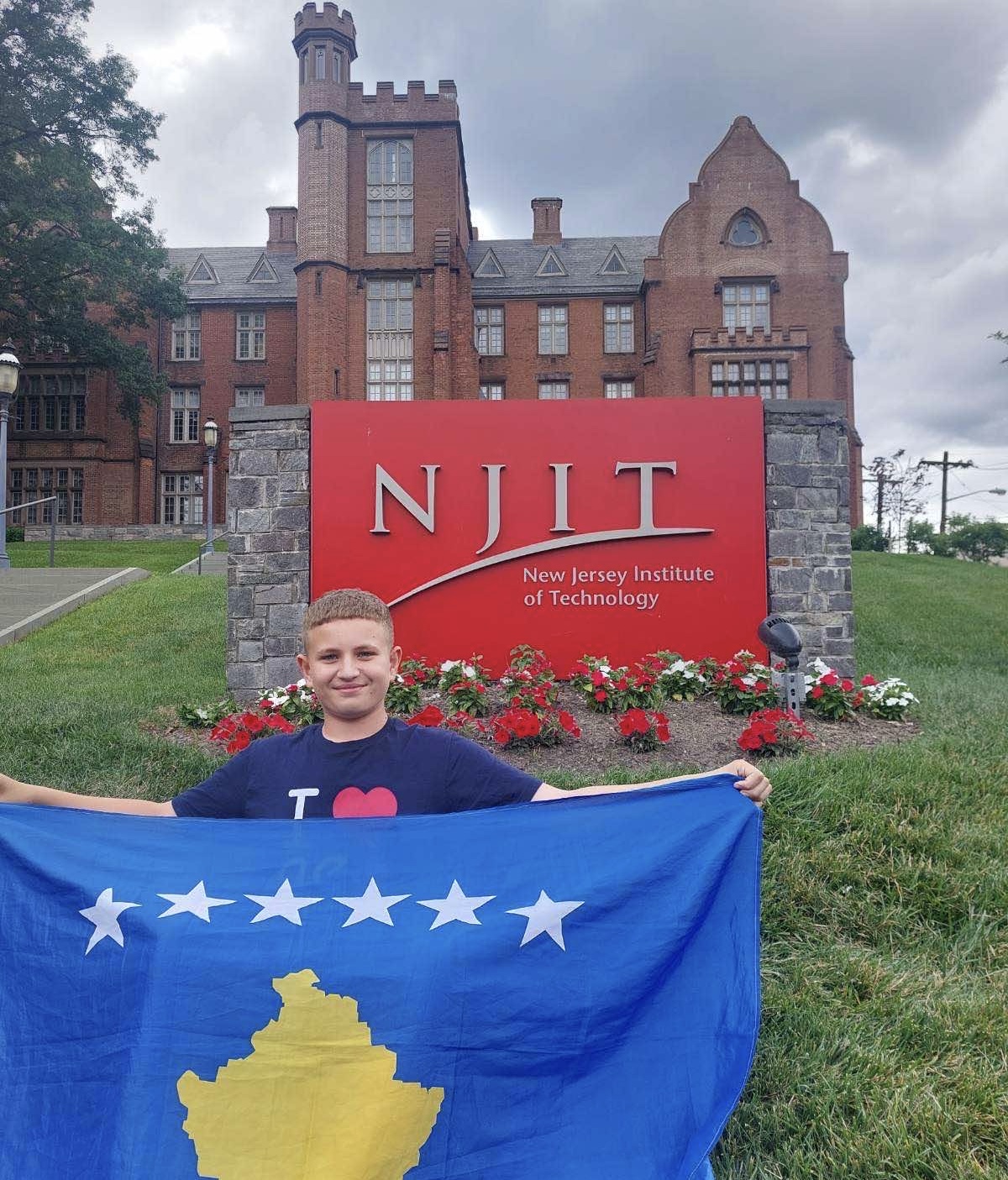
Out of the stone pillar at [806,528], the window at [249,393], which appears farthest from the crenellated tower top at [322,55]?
the stone pillar at [806,528]

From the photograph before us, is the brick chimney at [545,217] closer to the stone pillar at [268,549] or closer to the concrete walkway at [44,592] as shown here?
the concrete walkway at [44,592]

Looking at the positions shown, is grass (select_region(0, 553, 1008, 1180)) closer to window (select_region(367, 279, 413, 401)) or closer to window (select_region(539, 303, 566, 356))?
window (select_region(367, 279, 413, 401))

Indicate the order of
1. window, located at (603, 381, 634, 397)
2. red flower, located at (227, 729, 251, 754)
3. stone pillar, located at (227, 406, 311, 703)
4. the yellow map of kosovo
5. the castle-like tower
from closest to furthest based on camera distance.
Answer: the yellow map of kosovo
red flower, located at (227, 729, 251, 754)
stone pillar, located at (227, 406, 311, 703)
the castle-like tower
window, located at (603, 381, 634, 397)

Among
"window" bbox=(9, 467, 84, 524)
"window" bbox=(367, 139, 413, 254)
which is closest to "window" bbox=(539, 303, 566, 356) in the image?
"window" bbox=(367, 139, 413, 254)

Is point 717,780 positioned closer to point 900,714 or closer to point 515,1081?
point 515,1081

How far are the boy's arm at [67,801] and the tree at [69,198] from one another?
3258 cm

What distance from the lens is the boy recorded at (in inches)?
87.4

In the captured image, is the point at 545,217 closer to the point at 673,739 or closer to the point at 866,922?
the point at 673,739

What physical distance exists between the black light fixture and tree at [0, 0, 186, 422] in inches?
1225

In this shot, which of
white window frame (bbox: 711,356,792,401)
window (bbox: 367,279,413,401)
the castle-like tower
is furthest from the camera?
window (bbox: 367,279,413,401)

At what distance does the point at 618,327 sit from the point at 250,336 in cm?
1660

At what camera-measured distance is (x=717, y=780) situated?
7.55 ft

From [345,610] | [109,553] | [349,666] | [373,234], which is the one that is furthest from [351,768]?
[373,234]

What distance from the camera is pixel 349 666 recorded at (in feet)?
7.20
